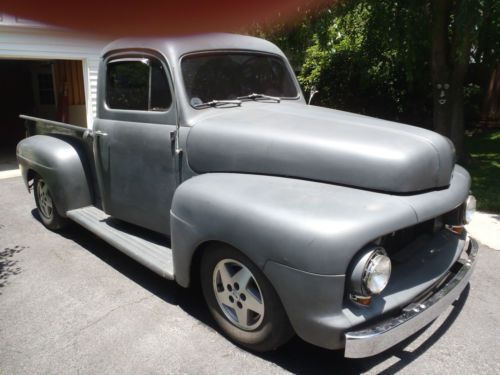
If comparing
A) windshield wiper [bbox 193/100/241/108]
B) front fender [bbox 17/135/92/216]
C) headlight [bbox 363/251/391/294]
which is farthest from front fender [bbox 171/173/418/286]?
front fender [bbox 17/135/92/216]

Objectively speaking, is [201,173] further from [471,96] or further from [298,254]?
[471,96]

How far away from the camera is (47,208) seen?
5.11 metres

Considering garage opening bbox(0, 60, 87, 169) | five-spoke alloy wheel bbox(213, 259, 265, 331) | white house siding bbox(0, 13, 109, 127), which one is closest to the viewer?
five-spoke alloy wheel bbox(213, 259, 265, 331)

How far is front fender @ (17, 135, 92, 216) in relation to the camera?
178 inches

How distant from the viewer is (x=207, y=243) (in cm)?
290

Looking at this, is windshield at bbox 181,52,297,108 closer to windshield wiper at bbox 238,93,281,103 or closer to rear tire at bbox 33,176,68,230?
windshield wiper at bbox 238,93,281,103

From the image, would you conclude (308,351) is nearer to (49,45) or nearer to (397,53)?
(397,53)

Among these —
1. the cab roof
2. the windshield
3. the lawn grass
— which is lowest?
the lawn grass

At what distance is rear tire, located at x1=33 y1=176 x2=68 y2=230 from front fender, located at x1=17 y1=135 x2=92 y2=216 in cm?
26

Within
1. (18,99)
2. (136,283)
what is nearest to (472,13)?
(136,283)

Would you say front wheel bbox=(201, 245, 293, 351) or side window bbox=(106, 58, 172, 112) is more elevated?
side window bbox=(106, 58, 172, 112)

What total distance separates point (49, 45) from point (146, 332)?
8.53 metres

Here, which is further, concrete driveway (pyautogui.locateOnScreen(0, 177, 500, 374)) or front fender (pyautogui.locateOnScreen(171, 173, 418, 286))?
concrete driveway (pyautogui.locateOnScreen(0, 177, 500, 374))

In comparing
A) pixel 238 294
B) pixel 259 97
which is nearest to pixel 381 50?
pixel 259 97
